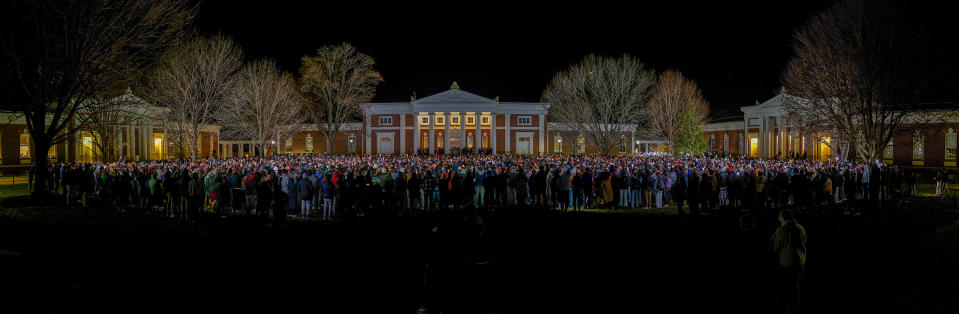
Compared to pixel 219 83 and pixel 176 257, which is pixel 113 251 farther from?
pixel 219 83

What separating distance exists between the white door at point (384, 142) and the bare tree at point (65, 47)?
45144 millimetres

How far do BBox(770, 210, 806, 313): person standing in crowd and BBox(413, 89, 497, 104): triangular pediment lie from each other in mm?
54605

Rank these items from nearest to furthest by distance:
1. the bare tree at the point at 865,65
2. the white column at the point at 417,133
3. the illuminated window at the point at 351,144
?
the bare tree at the point at 865,65, the white column at the point at 417,133, the illuminated window at the point at 351,144

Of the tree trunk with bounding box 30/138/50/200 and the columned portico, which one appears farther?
the columned portico

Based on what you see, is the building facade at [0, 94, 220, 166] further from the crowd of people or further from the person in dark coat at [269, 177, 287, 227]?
the person in dark coat at [269, 177, 287, 227]

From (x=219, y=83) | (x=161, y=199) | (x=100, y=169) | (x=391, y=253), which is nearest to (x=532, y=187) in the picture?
(x=391, y=253)

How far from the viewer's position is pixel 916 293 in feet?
23.2

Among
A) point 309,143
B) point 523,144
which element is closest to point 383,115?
point 309,143

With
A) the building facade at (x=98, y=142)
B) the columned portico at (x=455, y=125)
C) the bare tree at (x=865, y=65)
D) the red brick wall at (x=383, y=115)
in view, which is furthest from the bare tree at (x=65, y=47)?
the red brick wall at (x=383, y=115)

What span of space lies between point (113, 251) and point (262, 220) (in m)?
4.16

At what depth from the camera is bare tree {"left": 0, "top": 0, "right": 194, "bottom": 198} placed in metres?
15.1

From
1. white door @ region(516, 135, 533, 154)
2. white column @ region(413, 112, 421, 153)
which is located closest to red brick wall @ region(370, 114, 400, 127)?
white column @ region(413, 112, 421, 153)

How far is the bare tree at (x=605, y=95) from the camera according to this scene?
41375mm

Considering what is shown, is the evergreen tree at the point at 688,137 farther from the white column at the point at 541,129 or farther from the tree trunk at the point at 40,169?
the tree trunk at the point at 40,169
